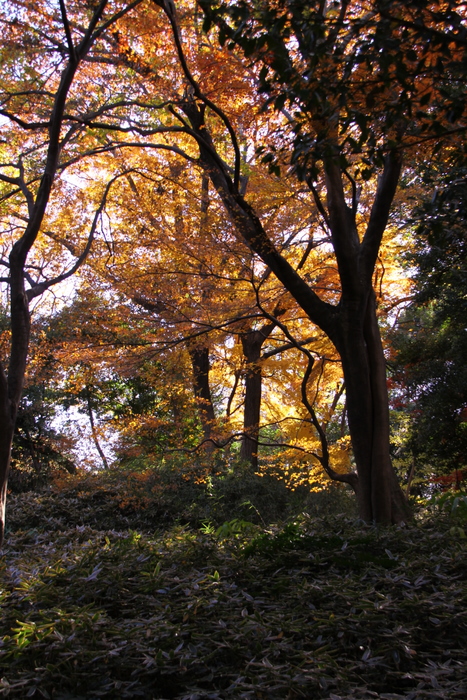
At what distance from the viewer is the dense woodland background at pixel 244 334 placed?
2.23 meters

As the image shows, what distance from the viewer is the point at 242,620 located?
7.78 feet

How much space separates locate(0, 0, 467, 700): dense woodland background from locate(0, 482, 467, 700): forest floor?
0.01 m

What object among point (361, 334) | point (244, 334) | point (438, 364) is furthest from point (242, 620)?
point (438, 364)

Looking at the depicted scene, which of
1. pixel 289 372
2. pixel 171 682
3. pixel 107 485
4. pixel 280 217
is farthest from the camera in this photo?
pixel 289 372

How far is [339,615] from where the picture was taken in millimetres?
2406

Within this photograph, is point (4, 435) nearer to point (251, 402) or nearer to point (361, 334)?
point (361, 334)

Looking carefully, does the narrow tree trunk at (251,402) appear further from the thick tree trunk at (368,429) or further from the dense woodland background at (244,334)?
the thick tree trunk at (368,429)

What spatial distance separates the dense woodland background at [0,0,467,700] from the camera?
2232 mm

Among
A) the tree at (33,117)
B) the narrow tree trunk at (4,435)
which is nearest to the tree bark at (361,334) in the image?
the tree at (33,117)

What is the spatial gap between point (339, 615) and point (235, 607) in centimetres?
51

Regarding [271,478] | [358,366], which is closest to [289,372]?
[271,478]

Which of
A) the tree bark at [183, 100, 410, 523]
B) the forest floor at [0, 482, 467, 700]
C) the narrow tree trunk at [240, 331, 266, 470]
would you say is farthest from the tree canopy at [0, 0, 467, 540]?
the forest floor at [0, 482, 467, 700]

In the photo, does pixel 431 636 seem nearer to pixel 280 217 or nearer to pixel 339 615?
pixel 339 615

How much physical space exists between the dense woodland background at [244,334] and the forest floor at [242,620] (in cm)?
1
